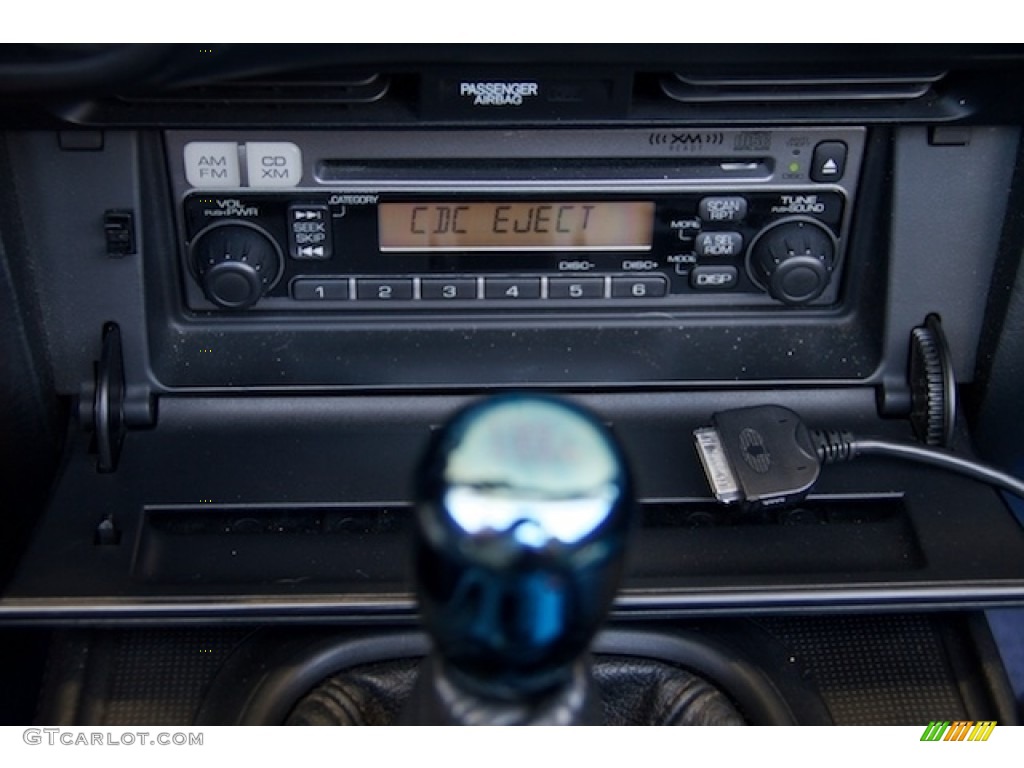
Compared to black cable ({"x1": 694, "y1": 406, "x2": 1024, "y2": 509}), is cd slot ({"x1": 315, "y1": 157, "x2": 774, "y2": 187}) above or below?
above

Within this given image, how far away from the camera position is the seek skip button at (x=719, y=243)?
2.96 ft

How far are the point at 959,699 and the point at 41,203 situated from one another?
69cm

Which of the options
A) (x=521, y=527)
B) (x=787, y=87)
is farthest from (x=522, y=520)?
(x=787, y=87)

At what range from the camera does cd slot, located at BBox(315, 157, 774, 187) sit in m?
0.87

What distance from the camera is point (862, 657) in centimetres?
84

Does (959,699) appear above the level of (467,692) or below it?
below

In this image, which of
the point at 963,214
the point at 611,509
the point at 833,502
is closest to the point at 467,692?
the point at 611,509
